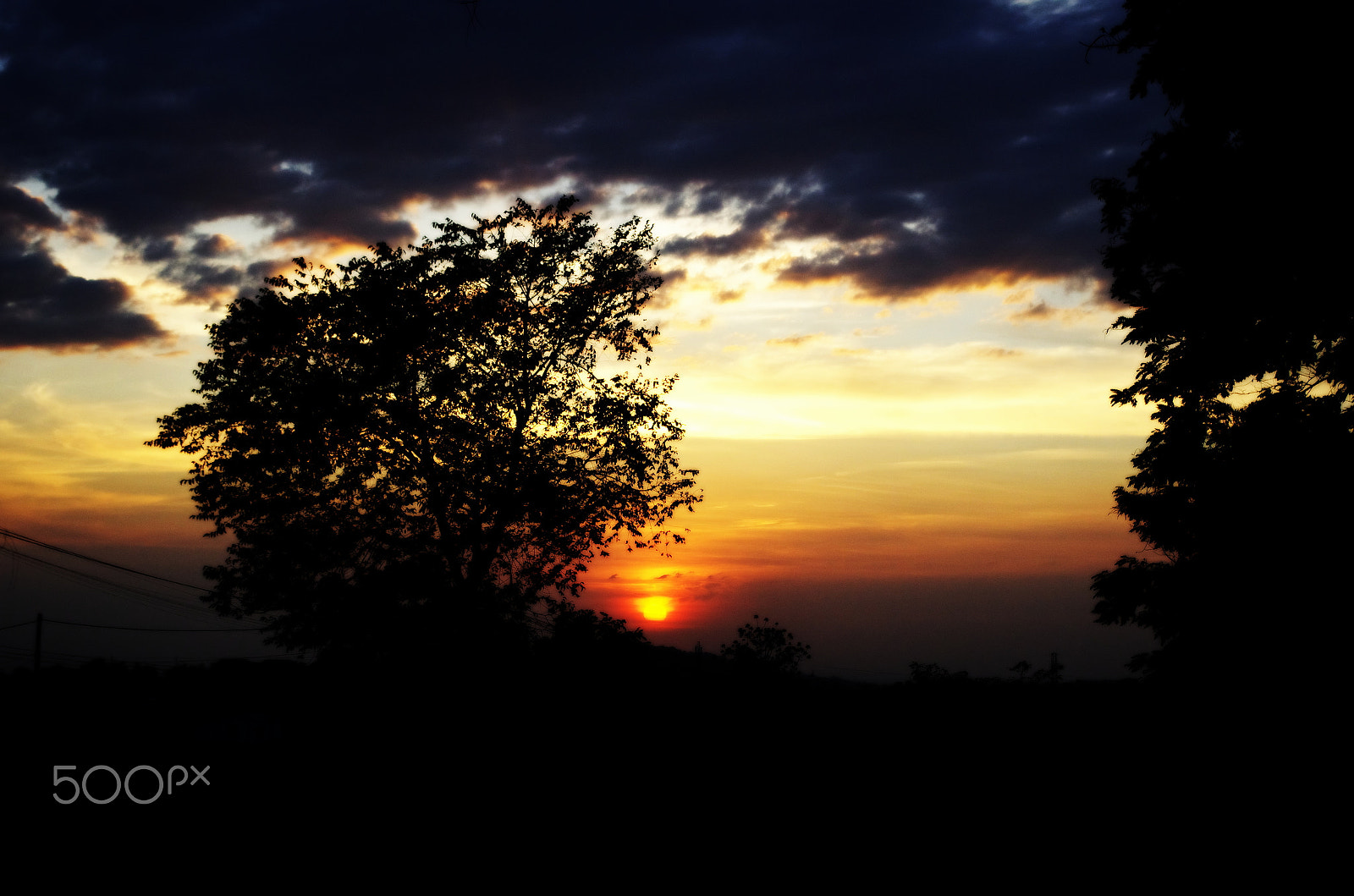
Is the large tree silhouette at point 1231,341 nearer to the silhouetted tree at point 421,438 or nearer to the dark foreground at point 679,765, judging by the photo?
the dark foreground at point 679,765

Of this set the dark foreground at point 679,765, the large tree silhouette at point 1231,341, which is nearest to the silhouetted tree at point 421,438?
the dark foreground at point 679,765

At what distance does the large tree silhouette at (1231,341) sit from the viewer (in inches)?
641

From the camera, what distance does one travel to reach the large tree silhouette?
16281 mm

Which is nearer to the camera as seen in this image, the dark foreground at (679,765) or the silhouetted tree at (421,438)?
the dark foreground at (679,765)

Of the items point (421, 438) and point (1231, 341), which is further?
point (421, 438)

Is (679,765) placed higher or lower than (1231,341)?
lower

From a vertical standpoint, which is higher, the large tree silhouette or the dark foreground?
the large tree silhouette

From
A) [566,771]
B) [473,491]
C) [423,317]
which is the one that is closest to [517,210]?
[423,317]

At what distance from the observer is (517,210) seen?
29.4 m

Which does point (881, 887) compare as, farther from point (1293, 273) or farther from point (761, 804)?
point (1293, 273)

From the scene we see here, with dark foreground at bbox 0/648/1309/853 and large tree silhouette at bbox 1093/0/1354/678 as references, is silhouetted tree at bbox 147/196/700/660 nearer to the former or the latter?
dark foreground at bbox 0/648/1309/853

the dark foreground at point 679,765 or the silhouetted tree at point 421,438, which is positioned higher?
the silhouetted tree at point 421,438

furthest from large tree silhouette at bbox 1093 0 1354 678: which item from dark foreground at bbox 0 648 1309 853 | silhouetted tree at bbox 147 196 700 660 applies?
silhouetted tree at bbox 147 196 700 660

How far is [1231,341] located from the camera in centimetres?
1872
